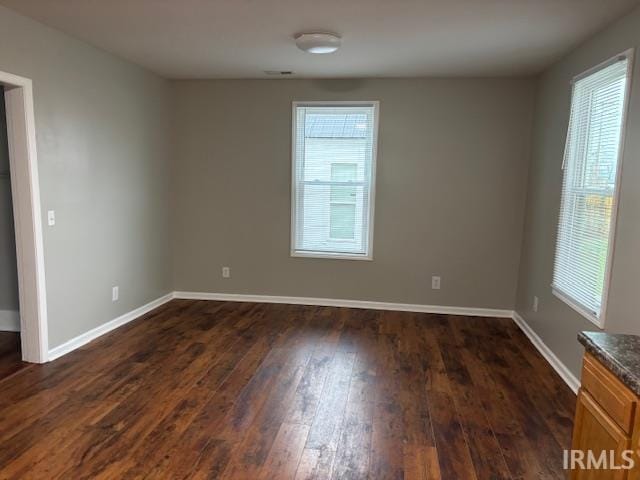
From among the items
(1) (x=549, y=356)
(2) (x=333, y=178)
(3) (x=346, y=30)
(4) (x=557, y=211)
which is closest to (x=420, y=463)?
(1) (x=549, y=356)

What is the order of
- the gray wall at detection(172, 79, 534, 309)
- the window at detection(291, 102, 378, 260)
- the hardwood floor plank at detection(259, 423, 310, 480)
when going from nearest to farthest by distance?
the hardwood floor plank at detection(259, 423, 310, 480) → the gray wall at detection(172, 79, 534, 309) → the window at detection(291, 102, 378, 260)

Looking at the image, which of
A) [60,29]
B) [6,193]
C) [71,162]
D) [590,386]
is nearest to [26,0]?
[60,29]

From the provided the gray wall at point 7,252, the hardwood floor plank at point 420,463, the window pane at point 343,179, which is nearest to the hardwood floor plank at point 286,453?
the hardwood floor plank at point 420,463

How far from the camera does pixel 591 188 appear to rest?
300 centimetres

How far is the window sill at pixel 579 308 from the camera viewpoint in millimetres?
2734

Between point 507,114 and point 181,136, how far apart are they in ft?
11.6

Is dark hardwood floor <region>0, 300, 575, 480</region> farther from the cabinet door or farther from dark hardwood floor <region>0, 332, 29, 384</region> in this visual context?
the cabinet door

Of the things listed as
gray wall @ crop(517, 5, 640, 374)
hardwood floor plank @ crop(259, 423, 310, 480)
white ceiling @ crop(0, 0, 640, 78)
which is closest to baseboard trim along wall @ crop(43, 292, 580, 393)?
gray wall @ crop(517, 5, 640, 374)

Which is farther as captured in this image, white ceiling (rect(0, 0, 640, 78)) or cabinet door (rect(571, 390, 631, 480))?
white ceiling (rect(0, 0, 640, 78))

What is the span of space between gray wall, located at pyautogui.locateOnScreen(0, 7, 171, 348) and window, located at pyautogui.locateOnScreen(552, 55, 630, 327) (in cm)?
381

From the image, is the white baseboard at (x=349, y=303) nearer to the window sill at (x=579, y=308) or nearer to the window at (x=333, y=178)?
the window at (x=333, y=178)

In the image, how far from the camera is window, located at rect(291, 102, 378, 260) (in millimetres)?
4777

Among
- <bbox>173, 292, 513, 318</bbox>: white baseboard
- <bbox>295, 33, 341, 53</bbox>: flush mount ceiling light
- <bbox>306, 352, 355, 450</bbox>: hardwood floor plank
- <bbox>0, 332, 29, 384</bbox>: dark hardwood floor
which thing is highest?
<bbox>295, 33, 341, 53</bbox>: flush mount ceiling light

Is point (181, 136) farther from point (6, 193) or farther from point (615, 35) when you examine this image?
point (615, 35)
